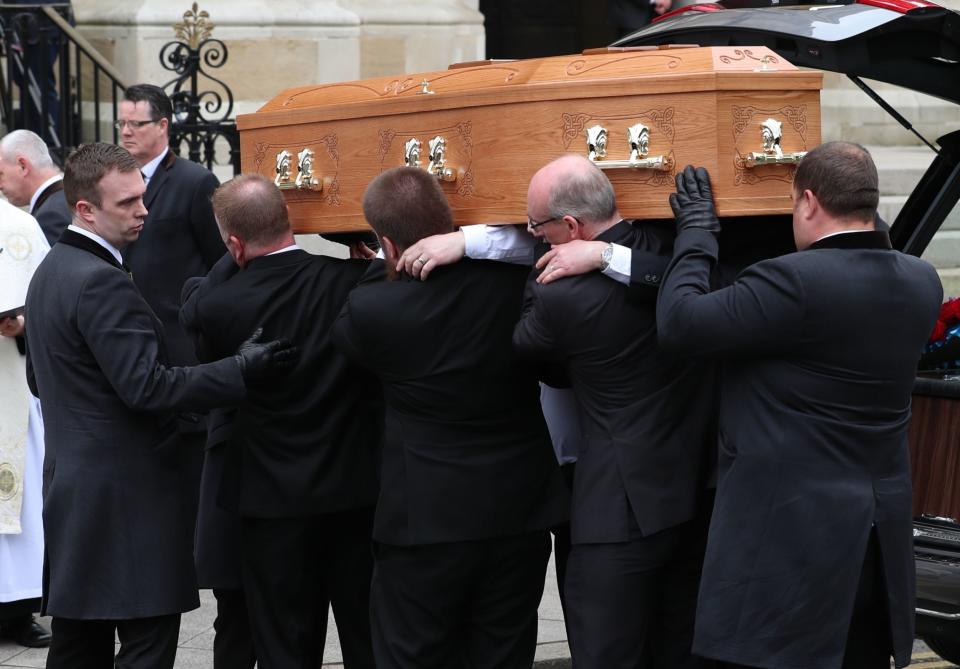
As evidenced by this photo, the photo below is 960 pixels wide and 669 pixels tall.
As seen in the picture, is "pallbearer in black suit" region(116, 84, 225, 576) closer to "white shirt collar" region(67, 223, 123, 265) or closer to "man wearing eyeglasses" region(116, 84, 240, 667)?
"man wearing eyeglasses" region(116, 84, 240, 667)

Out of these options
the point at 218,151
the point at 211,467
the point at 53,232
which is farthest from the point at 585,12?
the point at 211,467

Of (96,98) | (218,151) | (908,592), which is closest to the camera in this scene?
(908,592)

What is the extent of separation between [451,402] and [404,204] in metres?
0.54

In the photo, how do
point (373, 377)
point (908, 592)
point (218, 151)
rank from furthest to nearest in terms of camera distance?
point (218, 151) < point (373, 377) < point (908, 592)

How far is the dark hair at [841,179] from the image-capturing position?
366 centimetres

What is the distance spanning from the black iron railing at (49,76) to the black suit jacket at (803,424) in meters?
6.21

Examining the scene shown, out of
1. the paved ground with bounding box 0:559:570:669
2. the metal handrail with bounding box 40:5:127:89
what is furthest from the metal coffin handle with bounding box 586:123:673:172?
the metal handrail with bounding box 40:5:127:89

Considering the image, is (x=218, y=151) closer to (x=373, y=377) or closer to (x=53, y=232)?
(x=53, y=232)

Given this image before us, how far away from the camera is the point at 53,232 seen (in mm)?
6145

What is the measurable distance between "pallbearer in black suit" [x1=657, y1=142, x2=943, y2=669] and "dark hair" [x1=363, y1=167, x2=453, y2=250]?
709 mm

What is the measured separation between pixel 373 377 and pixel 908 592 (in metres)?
1.62

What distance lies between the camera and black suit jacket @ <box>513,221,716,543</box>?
3.93m

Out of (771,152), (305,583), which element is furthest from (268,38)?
(771,152)

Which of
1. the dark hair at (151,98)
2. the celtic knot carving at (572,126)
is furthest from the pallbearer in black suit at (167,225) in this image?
the celtic knot carving at (572,126)
